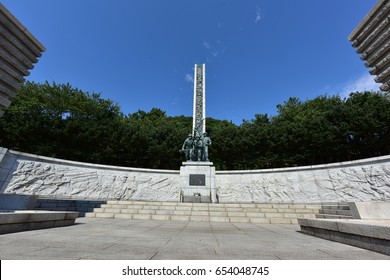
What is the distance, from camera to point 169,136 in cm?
2750

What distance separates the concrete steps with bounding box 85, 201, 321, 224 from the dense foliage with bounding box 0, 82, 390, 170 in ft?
51.3

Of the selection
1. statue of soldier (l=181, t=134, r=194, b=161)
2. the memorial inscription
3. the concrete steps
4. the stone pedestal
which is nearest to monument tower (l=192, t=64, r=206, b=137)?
statue of soldier (l=181, t=134, r=194, b=161)

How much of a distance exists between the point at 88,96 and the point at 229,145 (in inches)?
916

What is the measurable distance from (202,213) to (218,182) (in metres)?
9.50

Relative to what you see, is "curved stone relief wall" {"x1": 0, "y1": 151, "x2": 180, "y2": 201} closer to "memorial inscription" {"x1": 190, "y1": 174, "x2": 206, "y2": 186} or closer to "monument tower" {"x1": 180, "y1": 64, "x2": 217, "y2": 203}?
"monument tower" {"x1": 180, "y1": 64, "x2": 217, "y2": 203}

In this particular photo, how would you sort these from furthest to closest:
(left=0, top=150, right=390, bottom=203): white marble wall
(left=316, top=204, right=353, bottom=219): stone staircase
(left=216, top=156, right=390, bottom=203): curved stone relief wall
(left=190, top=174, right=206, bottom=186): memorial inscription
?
1. (left=190, top=174, right=206, bottom=186): memorial inscription
2. (left=0, top=150, right=390, bottom=203): white marble wall
3. (left=216, top=156, right=390, bottom=203): curved stone relief wall
4. (left=316, top=204, right=353, bottom=219): stone staircase

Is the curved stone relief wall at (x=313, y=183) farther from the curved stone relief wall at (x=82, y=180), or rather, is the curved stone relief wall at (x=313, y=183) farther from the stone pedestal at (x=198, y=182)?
the curved stone relief wall at (x=82, y=180)

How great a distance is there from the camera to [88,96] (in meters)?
31.7

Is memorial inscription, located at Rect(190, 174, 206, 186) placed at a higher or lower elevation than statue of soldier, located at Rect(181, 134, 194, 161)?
lower

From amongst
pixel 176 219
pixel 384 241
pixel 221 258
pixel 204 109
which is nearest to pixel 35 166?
pixel 176 219

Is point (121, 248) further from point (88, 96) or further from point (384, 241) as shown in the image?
point (88, 96)

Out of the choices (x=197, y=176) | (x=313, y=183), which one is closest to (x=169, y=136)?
(x=197, y=176)

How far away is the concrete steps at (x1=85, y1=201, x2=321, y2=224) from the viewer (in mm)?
9164

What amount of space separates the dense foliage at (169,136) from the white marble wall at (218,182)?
24.8 feet
